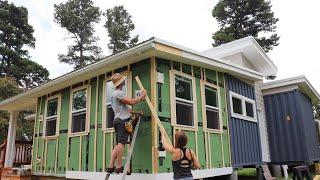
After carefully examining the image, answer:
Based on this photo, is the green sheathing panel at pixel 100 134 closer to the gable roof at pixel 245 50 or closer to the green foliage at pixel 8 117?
the gable roof at pixel 245 50

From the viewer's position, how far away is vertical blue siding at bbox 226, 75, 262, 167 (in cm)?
778

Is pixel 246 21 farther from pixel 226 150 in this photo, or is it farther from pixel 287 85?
pixel 226 150

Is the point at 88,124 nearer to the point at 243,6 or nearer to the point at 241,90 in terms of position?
the point at 241,90

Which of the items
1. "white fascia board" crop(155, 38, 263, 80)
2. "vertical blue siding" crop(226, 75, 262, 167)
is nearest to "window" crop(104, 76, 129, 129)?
"white fascia board" crop(155, 38, 263, 80)

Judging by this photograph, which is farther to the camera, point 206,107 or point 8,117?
point 8,117

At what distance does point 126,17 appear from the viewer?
1121 inches

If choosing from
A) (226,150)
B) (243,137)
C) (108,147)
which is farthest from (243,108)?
(108,147)

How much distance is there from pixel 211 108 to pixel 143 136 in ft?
7.47

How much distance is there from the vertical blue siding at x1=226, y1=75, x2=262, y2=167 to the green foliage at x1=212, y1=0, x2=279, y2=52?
14923mm

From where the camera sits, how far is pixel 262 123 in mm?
10477

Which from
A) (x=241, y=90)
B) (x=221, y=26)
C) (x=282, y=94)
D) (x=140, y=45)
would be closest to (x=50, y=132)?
(x=140, y=45)

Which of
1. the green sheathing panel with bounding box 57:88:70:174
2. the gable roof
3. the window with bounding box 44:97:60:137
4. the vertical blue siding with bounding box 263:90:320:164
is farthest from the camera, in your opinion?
the gable roof

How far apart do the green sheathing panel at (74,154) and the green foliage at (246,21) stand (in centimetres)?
1797

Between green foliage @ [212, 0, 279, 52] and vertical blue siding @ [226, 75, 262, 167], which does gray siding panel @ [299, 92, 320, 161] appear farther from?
green foliage @ [212, 0, 279, 52]
